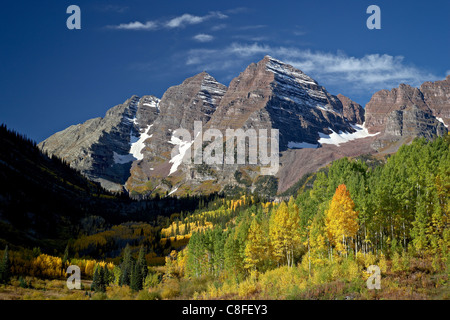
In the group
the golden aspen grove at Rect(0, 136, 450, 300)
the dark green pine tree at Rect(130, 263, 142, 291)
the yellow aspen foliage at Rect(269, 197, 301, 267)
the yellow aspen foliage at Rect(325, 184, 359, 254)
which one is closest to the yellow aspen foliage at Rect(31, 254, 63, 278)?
the golden aspen grove at Rect(0, 136, 450, 300)

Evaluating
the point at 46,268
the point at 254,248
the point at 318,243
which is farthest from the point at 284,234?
the point at 46,268

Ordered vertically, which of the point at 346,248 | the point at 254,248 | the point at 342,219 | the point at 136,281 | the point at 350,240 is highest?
the point at 342,219

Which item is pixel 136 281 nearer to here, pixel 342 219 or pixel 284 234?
pixel 284 234

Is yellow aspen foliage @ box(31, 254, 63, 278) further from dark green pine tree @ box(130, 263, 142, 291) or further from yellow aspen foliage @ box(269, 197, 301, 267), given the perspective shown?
yellow aspen foliage @ box(269, 197, 301, 267)

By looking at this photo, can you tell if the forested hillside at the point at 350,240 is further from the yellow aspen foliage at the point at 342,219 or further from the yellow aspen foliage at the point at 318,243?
the yellow aspen foliage at the point at 318,243

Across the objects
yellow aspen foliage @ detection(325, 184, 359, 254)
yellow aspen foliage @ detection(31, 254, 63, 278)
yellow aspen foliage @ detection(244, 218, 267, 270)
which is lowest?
yellow aspen foliage @ detection(31, 254, 63, 278)

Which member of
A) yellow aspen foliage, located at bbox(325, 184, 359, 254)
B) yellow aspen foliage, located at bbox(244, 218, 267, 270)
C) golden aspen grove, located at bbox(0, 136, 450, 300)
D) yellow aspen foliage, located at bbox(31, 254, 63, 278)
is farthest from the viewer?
yellow aspen foliage, located at bbox(31, 254, 63, 278)

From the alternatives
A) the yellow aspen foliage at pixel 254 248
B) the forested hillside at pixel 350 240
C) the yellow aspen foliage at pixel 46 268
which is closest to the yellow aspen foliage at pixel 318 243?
the forested hillside at pixel 350 240

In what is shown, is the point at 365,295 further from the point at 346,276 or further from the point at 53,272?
the point at 53,272

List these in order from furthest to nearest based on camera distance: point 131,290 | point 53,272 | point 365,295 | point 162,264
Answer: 1. point 162,264
2. point 53,272
3. point 131,290
4. point 365,295

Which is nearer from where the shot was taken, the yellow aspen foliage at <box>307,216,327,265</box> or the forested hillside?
the forested hillside

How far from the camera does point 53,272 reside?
407 ft
